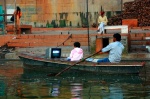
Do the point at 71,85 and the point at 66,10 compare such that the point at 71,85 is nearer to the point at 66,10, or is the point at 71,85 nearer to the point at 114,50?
the point at 114,50

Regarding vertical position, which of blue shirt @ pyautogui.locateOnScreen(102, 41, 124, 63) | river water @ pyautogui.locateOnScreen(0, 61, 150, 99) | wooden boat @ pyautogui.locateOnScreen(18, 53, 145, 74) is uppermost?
blue shirt @ pyautogui.locateOnScreen(102, 41, 124, 63)

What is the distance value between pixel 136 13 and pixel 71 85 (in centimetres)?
1647

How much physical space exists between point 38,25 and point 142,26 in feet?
21.9

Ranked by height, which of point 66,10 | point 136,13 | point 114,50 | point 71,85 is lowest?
point 71,85

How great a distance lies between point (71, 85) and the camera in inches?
591

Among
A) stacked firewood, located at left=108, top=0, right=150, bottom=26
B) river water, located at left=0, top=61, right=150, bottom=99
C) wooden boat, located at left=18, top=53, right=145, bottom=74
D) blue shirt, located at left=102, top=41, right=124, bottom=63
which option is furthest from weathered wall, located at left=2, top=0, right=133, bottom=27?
blue shirt, located at left=102, top=41, right=124, bottom=63

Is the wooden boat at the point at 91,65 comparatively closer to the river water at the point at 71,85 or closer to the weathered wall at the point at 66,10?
the river water at the point at 71,85

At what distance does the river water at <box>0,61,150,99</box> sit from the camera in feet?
41.9

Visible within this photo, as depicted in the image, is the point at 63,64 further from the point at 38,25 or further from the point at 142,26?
the point at 38,25

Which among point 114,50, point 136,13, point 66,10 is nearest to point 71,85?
point 114,50

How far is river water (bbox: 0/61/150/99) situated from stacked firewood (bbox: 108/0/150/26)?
1126cm

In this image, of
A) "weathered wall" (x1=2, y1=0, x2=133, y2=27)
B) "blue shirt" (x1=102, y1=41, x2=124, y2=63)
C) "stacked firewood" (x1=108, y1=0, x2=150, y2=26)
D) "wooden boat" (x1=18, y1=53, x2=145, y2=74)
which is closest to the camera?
"wooden boat" (x1=18, y1=53, x2=145, y2=74)

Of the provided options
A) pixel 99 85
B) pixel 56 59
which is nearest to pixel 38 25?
pixel 56 59

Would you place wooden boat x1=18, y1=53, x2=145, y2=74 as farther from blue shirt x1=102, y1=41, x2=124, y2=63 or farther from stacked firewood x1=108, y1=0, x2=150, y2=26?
stacked firewood x1=108, y1=0, x2=150, y2=26
